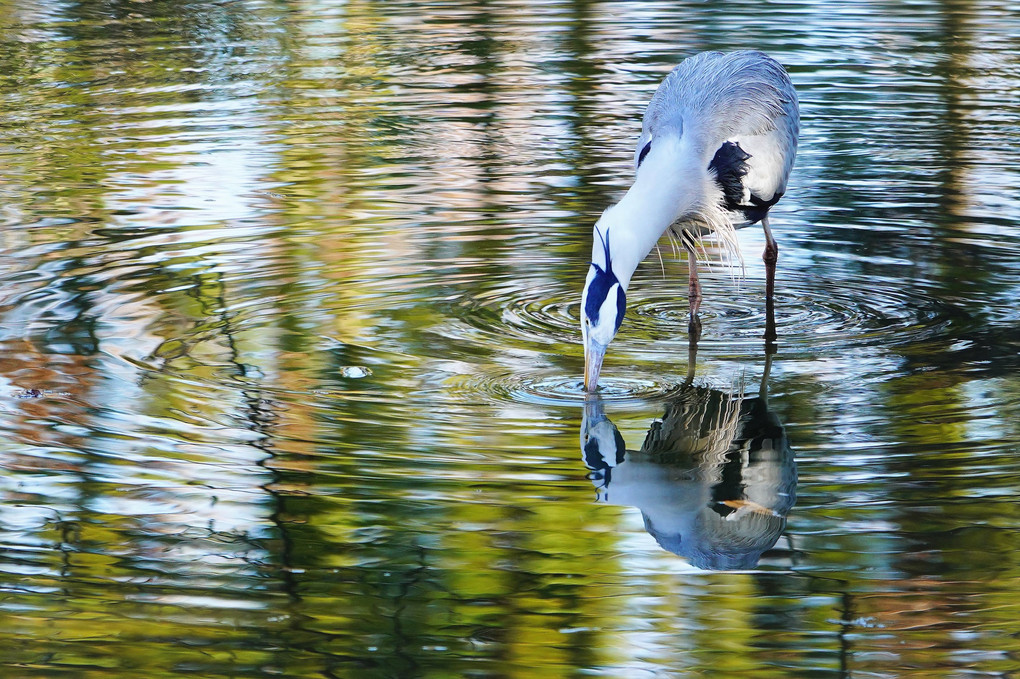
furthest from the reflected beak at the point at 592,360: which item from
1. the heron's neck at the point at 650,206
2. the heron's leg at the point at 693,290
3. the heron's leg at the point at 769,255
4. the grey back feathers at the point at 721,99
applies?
the heron's leg at the point at 769,255

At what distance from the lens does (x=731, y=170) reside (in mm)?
8266

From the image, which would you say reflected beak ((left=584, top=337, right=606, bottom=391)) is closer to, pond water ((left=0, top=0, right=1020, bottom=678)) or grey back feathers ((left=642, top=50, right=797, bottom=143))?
pond water ((left=0, top=0, right=1020, bottom=678))

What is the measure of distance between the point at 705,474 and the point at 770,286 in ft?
8.32

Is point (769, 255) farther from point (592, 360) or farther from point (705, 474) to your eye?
point (705, 474)

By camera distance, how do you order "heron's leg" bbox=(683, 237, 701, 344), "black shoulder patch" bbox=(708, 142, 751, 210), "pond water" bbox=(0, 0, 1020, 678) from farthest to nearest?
"heron's leg" bbox=(683, 237, 701, 344)
"black shoulder patch" bbox=(708, 142, 751, 210)
"pond water" bbox=(0, 0, 1020, 678)

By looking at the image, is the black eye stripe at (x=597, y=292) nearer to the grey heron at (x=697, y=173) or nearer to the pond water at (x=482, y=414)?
the grey heron at (x=697, y=173)

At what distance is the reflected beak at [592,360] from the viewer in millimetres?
6922

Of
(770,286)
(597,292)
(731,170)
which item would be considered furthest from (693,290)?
(597,292)

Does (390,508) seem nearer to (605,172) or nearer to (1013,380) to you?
(1013,380)

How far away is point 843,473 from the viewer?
6.48 m

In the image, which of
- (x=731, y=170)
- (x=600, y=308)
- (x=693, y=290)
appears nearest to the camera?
(x=600, y=308)

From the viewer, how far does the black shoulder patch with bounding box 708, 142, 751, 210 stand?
26.9ft

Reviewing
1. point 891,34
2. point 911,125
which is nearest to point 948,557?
point 911,125

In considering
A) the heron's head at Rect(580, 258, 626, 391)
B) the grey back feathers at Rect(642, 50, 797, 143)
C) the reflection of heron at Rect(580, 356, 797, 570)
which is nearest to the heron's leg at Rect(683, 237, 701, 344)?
the grey back feathers at Rect(642, 50, 797, 143)
